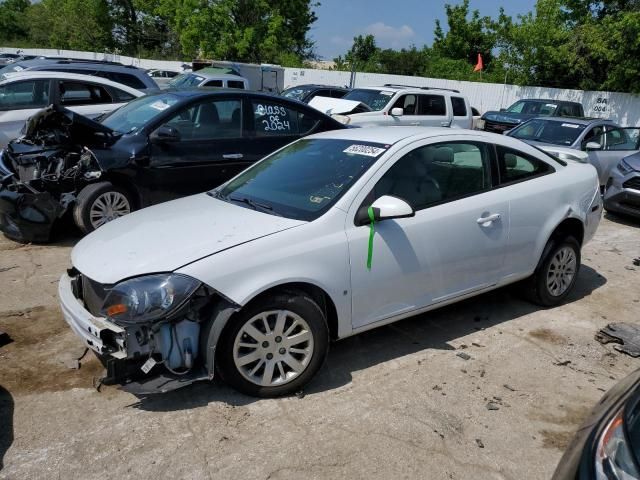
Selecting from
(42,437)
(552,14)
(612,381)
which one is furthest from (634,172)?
(552,14)

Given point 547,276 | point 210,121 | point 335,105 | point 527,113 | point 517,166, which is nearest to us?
point 517,166

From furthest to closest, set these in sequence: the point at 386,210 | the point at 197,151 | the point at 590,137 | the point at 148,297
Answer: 1. the point at 590,137
2. the point at 197,151
3. the point at 386,210
4. the point at 148,297

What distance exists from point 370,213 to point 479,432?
147 cm

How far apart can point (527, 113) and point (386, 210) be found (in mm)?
16306

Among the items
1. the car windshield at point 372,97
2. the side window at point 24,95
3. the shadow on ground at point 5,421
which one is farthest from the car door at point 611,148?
the shadow on ground at point 5,421

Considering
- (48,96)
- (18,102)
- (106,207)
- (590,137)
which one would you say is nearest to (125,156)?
(106,207)

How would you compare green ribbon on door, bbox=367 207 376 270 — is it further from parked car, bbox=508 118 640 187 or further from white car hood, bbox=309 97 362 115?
white car hood, bbox=309 97 362 115

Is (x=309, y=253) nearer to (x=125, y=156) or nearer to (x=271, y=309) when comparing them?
(x=271, y=309)

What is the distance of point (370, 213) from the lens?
373 cm

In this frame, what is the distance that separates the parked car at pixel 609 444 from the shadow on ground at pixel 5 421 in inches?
105

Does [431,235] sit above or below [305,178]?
below

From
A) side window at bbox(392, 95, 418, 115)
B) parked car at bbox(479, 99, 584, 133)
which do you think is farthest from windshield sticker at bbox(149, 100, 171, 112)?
parked car at bbox(479, 99, 584, 133)

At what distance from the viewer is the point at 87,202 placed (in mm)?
6219

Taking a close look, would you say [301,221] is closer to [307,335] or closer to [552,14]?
[307,335]
